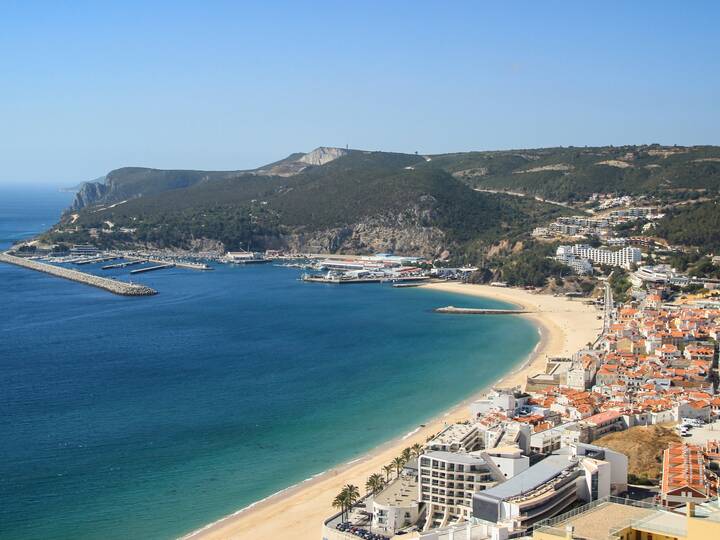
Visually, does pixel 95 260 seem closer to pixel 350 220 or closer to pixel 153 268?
pixel 153 268

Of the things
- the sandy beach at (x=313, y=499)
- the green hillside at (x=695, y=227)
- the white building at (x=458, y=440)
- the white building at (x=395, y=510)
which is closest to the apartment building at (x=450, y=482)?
the white building at (x=395, y=510)

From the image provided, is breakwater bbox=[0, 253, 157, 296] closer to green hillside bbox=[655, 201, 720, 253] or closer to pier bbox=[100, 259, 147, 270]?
pier bbox=[100, 259, 147, 270]

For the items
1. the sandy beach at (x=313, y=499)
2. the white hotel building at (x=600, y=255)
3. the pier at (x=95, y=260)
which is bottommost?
the sandy beach at (x=313, y=499)

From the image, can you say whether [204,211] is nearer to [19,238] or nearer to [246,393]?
[19,238]

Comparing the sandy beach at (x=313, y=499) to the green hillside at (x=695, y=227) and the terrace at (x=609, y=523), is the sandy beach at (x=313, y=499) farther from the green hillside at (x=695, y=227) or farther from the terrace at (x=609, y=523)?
the green hillside at (x=695, y=227)

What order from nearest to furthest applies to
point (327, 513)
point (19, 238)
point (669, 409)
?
point (327, 513), point (669, 409), point (19, 238)

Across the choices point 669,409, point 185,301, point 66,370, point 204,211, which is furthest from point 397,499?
point 204,211

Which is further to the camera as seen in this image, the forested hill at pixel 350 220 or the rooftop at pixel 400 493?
the forested hill at pixel 350 220
